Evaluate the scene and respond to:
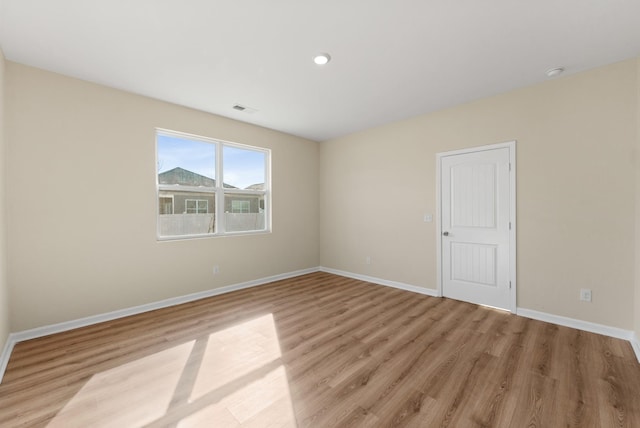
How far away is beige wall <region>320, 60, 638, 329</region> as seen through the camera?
2590 mm

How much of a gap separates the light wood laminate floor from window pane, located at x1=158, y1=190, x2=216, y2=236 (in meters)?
1.14

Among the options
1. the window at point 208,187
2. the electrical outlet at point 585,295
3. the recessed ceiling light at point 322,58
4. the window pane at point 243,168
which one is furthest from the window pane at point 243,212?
the electrical outlet at point 585,295

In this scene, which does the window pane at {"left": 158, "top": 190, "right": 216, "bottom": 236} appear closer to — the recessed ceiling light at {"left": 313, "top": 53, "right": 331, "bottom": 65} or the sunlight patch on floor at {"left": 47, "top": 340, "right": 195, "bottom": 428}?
the sunlight patch on floor at {"left": 47, "top": 340, "right": 195, "bottom": 428}

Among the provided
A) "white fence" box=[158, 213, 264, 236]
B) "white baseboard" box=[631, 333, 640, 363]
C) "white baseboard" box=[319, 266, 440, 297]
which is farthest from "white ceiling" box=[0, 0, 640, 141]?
"white baseboard" box=[319, 266, 440, 297]

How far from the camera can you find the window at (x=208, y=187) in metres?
3.61

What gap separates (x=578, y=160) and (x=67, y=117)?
5.43 m

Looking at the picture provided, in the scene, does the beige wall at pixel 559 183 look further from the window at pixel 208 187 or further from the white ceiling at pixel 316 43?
the window at pixel 208 187

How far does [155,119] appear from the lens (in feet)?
11.2

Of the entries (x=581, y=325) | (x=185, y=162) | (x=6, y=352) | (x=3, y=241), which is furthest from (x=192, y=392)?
(x=581, y=325)

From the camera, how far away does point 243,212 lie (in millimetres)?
4465

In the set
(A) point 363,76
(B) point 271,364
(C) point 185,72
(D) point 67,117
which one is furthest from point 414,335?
(D) point 67,117

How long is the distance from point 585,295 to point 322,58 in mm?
3586

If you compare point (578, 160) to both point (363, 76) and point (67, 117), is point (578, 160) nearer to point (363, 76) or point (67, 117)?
point (363, 76)

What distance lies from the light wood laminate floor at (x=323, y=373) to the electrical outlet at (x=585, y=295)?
0.34 m
